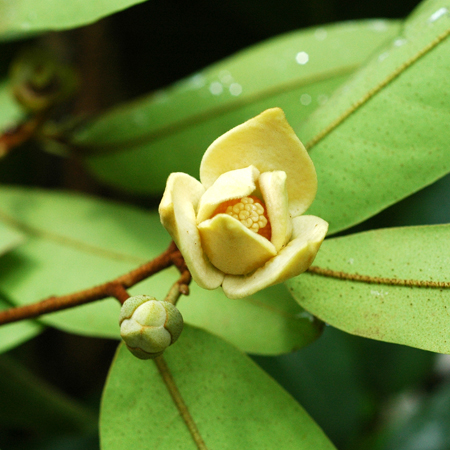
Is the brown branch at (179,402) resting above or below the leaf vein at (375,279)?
below

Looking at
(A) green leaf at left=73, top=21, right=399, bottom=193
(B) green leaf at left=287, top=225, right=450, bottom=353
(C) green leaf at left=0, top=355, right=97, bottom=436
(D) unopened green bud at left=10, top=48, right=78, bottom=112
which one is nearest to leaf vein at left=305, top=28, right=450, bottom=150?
(B) green leaf at left=287, top=225, right=450, bottom=353

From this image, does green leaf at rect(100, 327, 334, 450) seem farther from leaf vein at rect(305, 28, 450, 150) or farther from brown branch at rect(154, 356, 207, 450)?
leaf vein at rect(305, 28, 450, 150)

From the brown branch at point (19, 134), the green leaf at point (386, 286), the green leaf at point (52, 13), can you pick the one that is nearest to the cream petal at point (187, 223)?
the green leaf at point (386, 286)

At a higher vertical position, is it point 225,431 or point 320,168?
point 320,168

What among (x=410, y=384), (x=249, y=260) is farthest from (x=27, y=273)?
(x=410, y=384)

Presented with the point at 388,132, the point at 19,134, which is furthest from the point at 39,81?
the point at 388,132

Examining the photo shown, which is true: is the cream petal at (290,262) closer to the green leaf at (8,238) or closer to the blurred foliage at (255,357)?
the green leaf at (8,238)

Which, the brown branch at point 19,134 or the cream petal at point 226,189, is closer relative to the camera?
the cream petal at point 226,189

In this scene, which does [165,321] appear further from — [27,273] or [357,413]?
[357,413]
